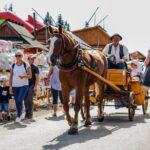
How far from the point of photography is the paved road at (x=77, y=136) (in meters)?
8.47

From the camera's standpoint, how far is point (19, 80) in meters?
12.3

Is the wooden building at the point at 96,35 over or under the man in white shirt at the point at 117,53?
over

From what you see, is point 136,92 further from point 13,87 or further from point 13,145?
point 13,145

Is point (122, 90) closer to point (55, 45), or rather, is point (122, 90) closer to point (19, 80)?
point (19, 80)

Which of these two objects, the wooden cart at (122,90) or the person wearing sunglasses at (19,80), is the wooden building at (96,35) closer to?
the wooden cart at (122,90)

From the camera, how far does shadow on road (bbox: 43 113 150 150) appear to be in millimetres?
8789

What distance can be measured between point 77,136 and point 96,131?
877mm

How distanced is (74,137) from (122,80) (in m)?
3.43

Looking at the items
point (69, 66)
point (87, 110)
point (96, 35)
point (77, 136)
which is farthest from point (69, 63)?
point (96, 35)

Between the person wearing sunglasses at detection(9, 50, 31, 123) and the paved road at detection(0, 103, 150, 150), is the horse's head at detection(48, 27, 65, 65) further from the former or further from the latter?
the person wearing sunglasses at detection(9, 50, 31, 123)

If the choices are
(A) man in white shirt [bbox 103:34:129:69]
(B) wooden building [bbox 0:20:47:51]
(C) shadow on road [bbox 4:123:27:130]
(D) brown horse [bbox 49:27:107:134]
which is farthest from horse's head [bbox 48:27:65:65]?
(B) wooden building [bbox 0:20:47:51]

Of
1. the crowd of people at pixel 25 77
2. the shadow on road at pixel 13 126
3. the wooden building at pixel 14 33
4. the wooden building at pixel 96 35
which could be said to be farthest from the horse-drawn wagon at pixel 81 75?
the wooden building at pixel 96 35

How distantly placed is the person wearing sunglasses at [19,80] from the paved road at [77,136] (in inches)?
26.7

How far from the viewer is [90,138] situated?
30.7ft
